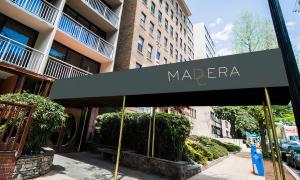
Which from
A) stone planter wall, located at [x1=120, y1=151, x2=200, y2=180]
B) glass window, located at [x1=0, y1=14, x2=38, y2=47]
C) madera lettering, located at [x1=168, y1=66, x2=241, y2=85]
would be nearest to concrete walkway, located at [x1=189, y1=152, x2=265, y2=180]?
stone planter wall, located at [x1=120, y1=151, x2=200, y2=180]

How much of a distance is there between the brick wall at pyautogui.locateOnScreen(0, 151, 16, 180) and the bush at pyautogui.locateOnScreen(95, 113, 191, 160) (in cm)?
624

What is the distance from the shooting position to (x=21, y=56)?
10609mm

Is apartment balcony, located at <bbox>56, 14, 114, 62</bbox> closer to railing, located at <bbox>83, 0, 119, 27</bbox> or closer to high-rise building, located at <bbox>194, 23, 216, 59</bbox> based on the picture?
railing, located at <bbox>83, 0, 119, 27</bbox>

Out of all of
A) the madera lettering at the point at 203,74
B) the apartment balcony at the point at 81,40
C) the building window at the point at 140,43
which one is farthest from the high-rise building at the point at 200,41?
the madera lettering at the point at 203,74

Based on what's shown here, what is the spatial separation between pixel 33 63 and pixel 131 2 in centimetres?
1394

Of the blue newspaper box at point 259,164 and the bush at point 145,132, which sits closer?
the bush at point 145,132

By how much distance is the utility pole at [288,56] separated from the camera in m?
2.04

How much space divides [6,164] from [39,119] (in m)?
1.64

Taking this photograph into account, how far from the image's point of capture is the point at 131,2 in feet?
68.8

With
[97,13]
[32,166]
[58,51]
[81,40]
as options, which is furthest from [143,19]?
[32,166]

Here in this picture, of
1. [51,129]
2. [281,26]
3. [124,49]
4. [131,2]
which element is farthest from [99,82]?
[131,2]

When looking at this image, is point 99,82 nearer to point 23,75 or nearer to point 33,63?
point 23,75

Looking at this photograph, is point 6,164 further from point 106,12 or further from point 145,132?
point 106,12

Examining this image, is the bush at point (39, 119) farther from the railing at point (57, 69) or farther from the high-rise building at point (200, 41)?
the high-rise building at point (200, 41)
